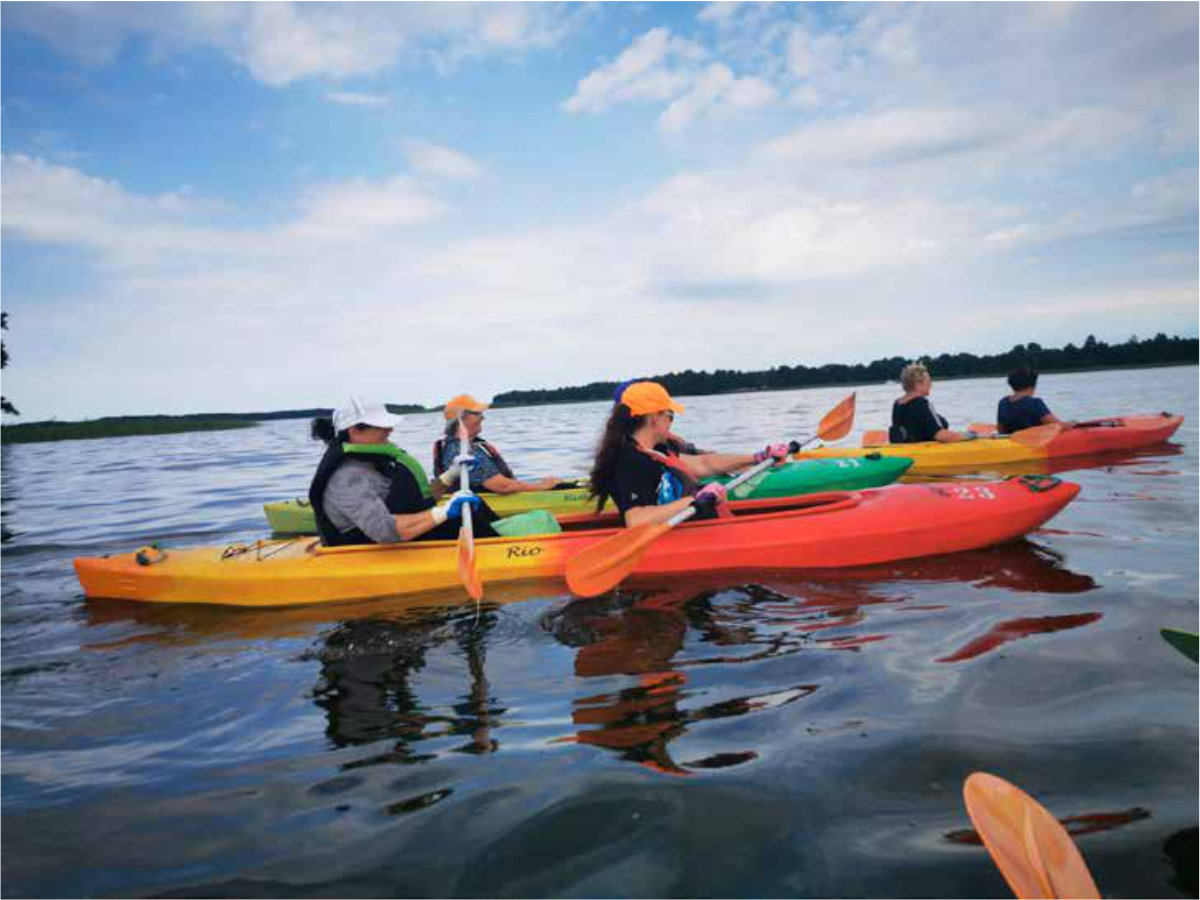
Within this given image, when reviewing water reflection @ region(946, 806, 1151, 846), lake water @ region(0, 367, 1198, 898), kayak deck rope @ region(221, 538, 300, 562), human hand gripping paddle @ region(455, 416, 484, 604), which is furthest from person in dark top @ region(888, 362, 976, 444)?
water reflection @ region(946, 806, 1151, 846)

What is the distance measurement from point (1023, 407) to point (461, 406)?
29.2 feet

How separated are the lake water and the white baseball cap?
59.8 inches

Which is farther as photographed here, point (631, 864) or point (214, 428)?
point (214, 428)

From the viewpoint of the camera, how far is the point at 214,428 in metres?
65.9

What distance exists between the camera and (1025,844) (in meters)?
1.73

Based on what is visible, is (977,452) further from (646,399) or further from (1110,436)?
(646,399)

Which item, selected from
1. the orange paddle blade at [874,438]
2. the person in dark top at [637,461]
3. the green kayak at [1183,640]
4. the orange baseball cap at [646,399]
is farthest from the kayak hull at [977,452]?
the green kayak at [1183,640]

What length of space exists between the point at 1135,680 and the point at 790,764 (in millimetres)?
1950

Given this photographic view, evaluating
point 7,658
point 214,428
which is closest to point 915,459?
point 7,658

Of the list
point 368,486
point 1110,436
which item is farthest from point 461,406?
point 1110,436

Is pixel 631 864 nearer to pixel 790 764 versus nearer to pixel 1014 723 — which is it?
pixel 790 764

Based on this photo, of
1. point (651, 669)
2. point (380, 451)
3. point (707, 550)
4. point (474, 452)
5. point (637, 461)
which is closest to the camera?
point (651, 669)

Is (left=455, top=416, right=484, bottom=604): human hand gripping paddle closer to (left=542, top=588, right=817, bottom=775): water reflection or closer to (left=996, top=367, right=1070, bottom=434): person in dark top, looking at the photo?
(left=542, top=588, right=817, bottom=775): water reflection

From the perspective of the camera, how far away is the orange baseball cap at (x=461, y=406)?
830cm
